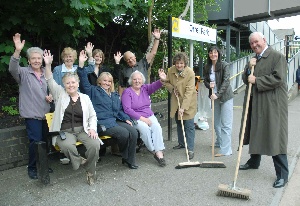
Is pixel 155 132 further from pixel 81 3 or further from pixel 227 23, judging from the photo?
pixel 227 23

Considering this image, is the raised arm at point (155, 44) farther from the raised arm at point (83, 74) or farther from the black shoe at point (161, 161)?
the black shoe at point (161, 161)

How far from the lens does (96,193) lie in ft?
13.2

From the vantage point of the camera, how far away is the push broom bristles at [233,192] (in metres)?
3.82

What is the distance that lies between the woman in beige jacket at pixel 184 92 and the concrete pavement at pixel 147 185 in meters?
0.53

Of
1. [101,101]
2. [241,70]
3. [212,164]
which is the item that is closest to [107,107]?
[101,101]

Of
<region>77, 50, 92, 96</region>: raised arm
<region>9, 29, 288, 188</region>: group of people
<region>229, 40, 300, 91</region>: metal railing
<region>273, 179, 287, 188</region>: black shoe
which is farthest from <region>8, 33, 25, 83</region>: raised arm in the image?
<region>229, 40, 300, 91</region>: metal railing

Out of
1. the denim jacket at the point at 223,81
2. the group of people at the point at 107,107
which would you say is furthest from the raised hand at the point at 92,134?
the denim jacket at the point at 223,81

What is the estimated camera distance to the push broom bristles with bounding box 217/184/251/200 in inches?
150

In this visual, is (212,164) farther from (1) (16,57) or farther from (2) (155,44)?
(1) (16,57)

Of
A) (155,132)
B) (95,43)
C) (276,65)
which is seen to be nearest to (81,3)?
(155,132)

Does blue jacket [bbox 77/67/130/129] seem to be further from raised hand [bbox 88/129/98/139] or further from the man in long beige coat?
the man in long beige coat

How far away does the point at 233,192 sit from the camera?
12.6 feet

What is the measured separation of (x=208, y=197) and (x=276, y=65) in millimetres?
1887

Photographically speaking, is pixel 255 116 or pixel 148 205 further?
pixel 255 116
